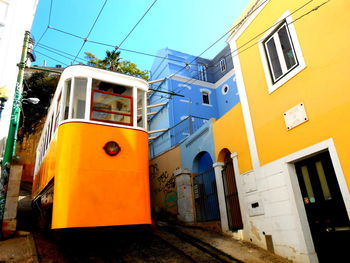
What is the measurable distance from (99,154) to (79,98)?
1420 millimetres

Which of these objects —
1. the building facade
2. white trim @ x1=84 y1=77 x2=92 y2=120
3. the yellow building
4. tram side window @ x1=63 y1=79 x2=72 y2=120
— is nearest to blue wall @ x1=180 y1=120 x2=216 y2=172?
the building facade

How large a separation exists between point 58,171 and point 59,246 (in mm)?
2207

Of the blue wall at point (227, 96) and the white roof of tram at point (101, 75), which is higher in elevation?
the blue wall at point (227, 96)

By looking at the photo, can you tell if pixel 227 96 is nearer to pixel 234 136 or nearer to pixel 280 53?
pixel 234 136

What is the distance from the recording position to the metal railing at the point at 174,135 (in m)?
13.7

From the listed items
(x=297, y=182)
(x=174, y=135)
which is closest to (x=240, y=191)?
(x=297, y=182)

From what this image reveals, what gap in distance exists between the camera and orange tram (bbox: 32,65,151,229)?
4.96 metres

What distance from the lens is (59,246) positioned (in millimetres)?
6230

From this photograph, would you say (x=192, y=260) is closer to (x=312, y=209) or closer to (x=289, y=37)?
(x=312, y=209)

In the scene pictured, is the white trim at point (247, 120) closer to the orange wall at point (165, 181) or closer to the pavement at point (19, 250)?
the orange wall at point (165, 181)

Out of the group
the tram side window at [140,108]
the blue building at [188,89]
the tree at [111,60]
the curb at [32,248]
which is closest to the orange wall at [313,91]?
the tram side window at [140,108]

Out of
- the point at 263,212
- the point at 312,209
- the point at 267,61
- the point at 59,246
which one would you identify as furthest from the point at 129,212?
the point at 267,61

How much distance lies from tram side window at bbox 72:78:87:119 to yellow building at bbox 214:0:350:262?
13.4ft

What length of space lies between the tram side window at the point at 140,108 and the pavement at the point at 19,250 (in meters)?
3.38
